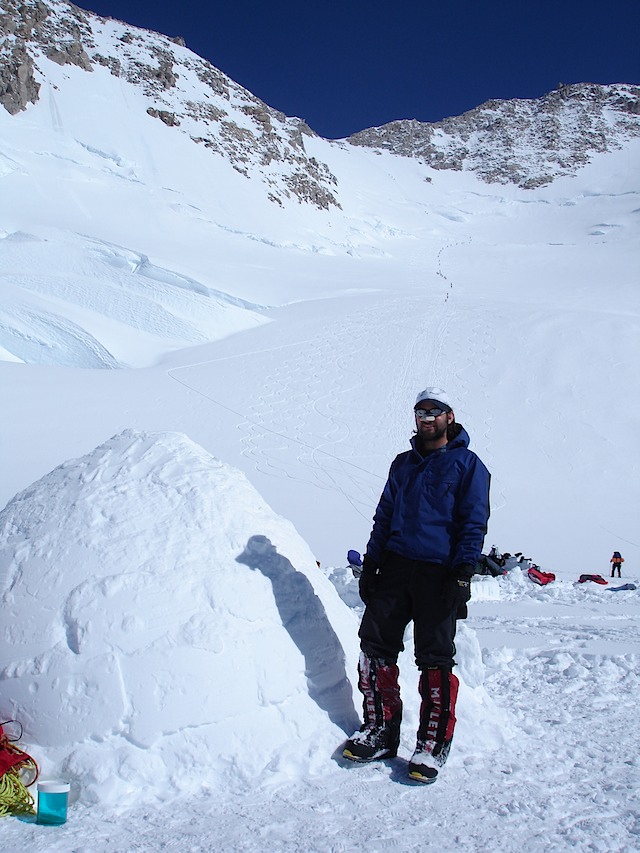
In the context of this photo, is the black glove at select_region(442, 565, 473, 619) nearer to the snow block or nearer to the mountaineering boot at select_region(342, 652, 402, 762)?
the mountaineering boot at select_region(342, 652, 402, 762)

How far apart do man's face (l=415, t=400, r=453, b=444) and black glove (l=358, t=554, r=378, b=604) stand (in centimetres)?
58

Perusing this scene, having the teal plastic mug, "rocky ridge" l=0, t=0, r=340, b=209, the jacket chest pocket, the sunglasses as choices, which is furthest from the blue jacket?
"rocky ridge" l=0, t=0, r=340, b=209

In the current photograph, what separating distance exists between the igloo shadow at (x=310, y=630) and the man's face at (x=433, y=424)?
87 cm

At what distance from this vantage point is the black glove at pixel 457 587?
265cm

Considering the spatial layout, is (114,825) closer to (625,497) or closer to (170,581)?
(170,581)

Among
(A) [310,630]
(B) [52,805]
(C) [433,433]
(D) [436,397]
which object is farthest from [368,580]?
(B) [52,805]

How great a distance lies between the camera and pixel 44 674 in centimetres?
256

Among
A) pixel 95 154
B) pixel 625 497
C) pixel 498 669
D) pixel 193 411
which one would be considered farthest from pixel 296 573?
pixel 95 154

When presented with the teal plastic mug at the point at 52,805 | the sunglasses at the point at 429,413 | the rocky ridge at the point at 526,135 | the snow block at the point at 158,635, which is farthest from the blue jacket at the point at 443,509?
the rocky ridge at the point at 526,135

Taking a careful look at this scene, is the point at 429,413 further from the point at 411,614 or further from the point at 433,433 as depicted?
the point at 411,614

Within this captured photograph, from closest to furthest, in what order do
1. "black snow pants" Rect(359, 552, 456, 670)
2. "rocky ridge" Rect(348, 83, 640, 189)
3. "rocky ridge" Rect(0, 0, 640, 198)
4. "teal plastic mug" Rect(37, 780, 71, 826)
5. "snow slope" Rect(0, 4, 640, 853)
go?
"teal plastic mug" Rect(37, 780, 71, 826) < "snow slope" Rect(0, 4, 640, 853) < "black snow pants" Rect(359, 552, 456, 670) < "rocky ridge" Rect(0, 0, 640, 198) < "rocky ridge" Rect(348, 83, 640, 189)

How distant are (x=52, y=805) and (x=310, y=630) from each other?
3.90 feet

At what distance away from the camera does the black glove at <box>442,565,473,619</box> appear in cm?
265

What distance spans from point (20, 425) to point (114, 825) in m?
13.1
